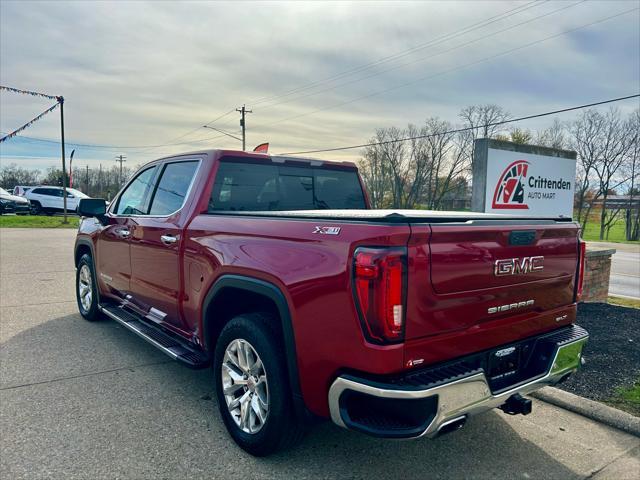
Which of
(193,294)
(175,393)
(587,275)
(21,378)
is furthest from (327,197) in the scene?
(587,275)

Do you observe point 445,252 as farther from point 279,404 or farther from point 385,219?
point 279,404

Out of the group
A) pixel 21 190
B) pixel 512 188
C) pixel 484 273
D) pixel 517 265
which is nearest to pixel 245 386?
pixel 484 273

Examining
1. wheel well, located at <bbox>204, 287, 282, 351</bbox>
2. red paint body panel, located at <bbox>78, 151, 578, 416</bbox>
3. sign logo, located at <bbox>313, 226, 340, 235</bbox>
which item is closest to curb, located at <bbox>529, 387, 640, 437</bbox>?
red paint body panel, located at <bbox>78, 151, 578, 416</bbox>

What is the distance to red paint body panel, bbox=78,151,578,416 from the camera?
2.22 m

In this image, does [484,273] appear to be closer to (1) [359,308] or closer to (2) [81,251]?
(1) [359,308]

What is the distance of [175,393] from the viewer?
3.84m

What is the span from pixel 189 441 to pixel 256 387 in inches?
25.8

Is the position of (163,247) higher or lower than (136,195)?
lower

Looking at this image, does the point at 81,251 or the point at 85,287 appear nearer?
the point at 85,287

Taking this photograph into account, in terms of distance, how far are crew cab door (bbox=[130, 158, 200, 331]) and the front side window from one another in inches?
8.4

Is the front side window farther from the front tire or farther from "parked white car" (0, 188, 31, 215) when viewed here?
"parked white car" (0, 188, 31, 215)

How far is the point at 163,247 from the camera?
394 centimetres

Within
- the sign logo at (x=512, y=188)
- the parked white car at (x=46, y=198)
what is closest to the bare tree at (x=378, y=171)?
the parked white car at (x=46, y=198)

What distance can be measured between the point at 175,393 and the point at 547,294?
2856 millimetres
